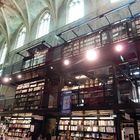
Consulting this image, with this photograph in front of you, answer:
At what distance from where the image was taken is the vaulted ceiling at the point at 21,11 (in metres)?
11.9

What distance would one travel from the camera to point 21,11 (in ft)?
43.9

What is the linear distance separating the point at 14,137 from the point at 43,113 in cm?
297

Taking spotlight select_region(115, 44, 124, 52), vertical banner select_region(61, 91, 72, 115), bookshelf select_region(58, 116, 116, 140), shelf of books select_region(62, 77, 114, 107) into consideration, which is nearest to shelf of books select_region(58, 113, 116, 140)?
bookshelf select_region(58, 116, 116, 140)

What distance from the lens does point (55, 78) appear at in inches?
344

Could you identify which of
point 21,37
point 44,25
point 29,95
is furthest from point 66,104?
point 21,37

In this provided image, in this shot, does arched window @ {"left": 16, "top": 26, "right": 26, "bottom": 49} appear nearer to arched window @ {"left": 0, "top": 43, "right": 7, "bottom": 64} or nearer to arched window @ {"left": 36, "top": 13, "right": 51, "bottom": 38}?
arched window @ {"left": 0, "top": 43, "right": 7, "bottom": 64}

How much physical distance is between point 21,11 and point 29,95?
763cm

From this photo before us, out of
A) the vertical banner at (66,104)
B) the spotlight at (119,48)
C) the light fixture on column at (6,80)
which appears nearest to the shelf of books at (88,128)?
the vertical banner at (66,104)

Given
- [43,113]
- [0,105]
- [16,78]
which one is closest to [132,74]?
[43,113]

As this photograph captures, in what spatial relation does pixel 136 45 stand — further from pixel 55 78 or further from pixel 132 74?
pixel 55 78

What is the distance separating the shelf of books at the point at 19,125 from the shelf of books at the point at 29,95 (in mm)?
489

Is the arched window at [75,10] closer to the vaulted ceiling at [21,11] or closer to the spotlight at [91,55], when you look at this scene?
the vaulted ceiling at [21,11]

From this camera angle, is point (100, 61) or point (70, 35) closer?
point (100, 61)

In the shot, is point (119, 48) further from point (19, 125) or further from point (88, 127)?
point (19, 125)
